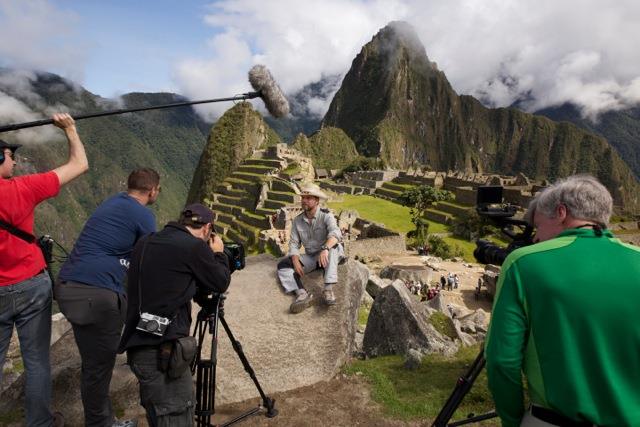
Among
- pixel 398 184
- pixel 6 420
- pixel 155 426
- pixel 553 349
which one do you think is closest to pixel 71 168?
pixel 155 426

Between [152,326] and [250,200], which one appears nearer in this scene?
[152,326]

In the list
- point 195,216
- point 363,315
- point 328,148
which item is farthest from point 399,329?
point 328,148

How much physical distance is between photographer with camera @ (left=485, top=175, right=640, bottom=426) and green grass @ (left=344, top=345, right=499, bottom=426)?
8.12 ft

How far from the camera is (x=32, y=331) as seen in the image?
333 centimetres

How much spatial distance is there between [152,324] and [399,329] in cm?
401

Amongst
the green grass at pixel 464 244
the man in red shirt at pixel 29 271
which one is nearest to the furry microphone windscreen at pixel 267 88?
the man in red shirt at pixel 29 271

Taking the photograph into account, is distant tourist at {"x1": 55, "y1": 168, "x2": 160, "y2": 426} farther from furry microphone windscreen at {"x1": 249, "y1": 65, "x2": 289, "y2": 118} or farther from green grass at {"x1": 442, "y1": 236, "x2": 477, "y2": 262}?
green grass at {"x1": 442, "y1": 236, "x2": 477, "y2": 262}

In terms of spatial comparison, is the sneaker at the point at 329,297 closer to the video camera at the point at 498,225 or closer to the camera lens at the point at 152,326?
the video camera at the point at 498,225

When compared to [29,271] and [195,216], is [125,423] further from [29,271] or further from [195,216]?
[195,216]

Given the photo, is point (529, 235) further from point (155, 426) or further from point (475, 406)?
point (155, 426)

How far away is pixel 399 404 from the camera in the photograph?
438cm

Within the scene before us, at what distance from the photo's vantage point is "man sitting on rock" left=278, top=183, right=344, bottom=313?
17.7 ft

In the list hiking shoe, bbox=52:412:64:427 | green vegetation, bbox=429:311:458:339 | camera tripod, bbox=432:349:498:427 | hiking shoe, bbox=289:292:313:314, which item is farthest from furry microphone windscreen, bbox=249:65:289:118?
green vegetation, bbox=429:311:458:339

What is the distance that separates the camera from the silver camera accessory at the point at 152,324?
2.77 metres
